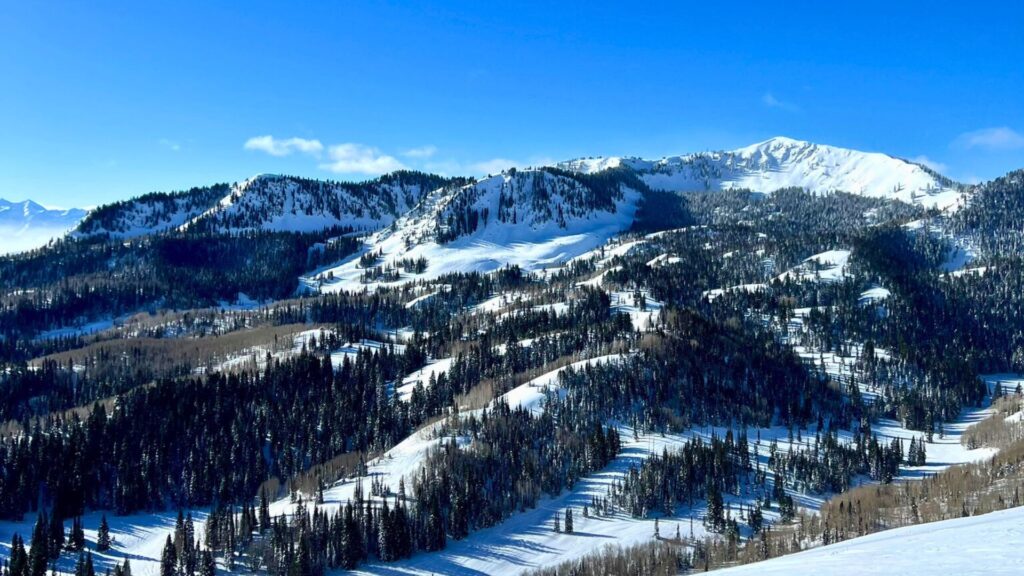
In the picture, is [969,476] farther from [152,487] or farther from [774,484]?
[152,487]

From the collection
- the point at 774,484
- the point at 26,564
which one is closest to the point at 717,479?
the point at 774,484

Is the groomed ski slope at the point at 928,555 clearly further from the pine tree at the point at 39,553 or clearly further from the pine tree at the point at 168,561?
Answer: the pine tree at the point at 39,553

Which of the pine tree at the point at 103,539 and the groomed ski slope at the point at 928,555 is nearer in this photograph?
the groomed ski slope at the point at 928,555

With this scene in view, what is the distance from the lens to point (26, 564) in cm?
13838

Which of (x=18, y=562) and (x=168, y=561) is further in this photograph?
(x=168, y=561)

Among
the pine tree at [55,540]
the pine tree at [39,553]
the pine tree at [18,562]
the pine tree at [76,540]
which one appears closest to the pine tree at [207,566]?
the pine tree at [39,553]

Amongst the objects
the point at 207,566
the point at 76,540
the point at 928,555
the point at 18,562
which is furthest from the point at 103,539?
the point at 928,555

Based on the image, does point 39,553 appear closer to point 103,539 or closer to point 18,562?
point 18,562

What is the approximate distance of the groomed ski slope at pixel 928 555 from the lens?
5712cm

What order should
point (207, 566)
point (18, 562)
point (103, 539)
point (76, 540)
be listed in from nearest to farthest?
point (18, 562) < point (207, 566) < point (76, 540) < point (103, 539)

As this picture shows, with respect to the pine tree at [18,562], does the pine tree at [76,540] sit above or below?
below

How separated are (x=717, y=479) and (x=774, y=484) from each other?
641 inches

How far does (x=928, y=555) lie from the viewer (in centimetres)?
6359

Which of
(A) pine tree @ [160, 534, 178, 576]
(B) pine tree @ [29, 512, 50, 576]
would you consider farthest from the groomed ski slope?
(B) pine tree @ [29, 512, 50, 576]
